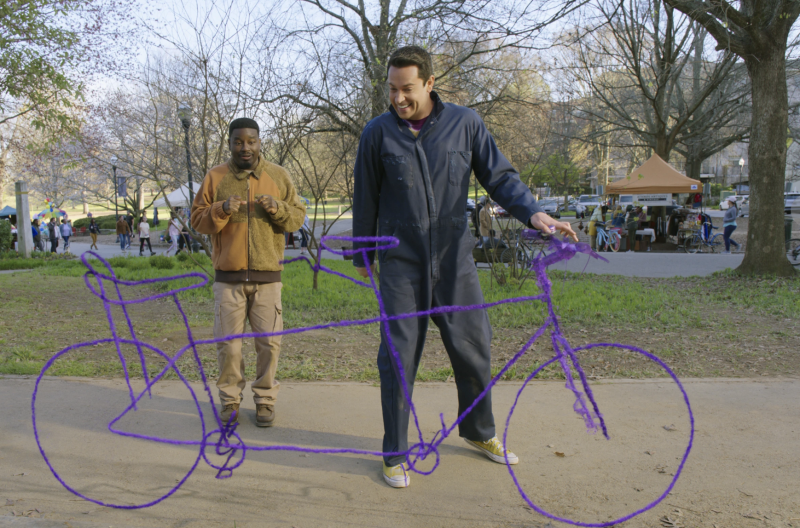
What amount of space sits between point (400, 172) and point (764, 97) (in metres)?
8.97

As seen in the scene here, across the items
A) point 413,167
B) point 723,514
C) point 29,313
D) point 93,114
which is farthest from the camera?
point 93,114

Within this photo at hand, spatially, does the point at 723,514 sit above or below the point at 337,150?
below

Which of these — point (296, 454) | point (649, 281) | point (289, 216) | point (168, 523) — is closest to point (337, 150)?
point (649, 281)

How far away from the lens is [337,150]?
10.5 meters

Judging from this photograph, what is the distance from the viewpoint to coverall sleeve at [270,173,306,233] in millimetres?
3471

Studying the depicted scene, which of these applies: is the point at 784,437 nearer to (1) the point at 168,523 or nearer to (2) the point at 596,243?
(1) the point at 168,523

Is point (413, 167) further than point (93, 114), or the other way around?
point (93, 114)

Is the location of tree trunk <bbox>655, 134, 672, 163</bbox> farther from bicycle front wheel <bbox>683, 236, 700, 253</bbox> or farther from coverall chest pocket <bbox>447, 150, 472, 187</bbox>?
coverall chest pocket <bbox>447, 150, 472, 187</bbox>

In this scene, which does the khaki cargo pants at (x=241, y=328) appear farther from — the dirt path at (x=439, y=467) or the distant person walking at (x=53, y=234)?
the distant person walking at (x=53, y=234)

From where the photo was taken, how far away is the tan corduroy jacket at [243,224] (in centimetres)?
342

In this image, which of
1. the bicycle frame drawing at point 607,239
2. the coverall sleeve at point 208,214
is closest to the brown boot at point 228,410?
the coverall sleeve at point 208,214

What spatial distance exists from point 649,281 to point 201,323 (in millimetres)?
7034

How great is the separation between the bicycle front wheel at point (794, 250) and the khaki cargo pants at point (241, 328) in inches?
459

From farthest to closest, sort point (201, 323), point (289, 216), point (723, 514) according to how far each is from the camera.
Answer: point (201, 323) < point (289, 216) < point (723, 514)
